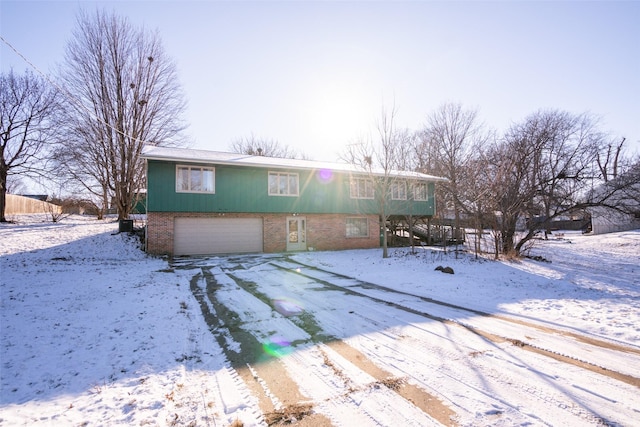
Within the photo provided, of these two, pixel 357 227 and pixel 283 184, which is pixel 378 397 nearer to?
pixel 283 184

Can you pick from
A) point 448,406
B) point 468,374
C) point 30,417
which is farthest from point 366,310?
point 30,417

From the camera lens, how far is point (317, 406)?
255 cm

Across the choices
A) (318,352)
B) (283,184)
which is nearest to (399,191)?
(283,184)

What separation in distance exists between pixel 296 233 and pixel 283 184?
3040 mm

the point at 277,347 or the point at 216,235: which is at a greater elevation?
the point at 216,235

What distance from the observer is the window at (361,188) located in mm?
18828

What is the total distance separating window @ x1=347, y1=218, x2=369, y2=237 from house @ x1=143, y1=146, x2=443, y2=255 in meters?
0.07

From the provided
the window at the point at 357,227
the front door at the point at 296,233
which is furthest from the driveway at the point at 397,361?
the window at the point at 357,227

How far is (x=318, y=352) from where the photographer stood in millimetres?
3688

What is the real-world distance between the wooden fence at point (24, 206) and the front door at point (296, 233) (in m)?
21.3

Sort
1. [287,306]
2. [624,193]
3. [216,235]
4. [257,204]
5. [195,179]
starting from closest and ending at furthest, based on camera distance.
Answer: [287,306]
[624,193]
[195,179]
[216,235]
[257,204]

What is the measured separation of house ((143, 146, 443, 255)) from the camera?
46.7ft

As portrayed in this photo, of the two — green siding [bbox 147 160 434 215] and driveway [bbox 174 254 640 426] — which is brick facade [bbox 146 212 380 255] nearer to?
green siding [bbox 147 160 434 215]

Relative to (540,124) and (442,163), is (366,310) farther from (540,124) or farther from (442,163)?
(442,163)
